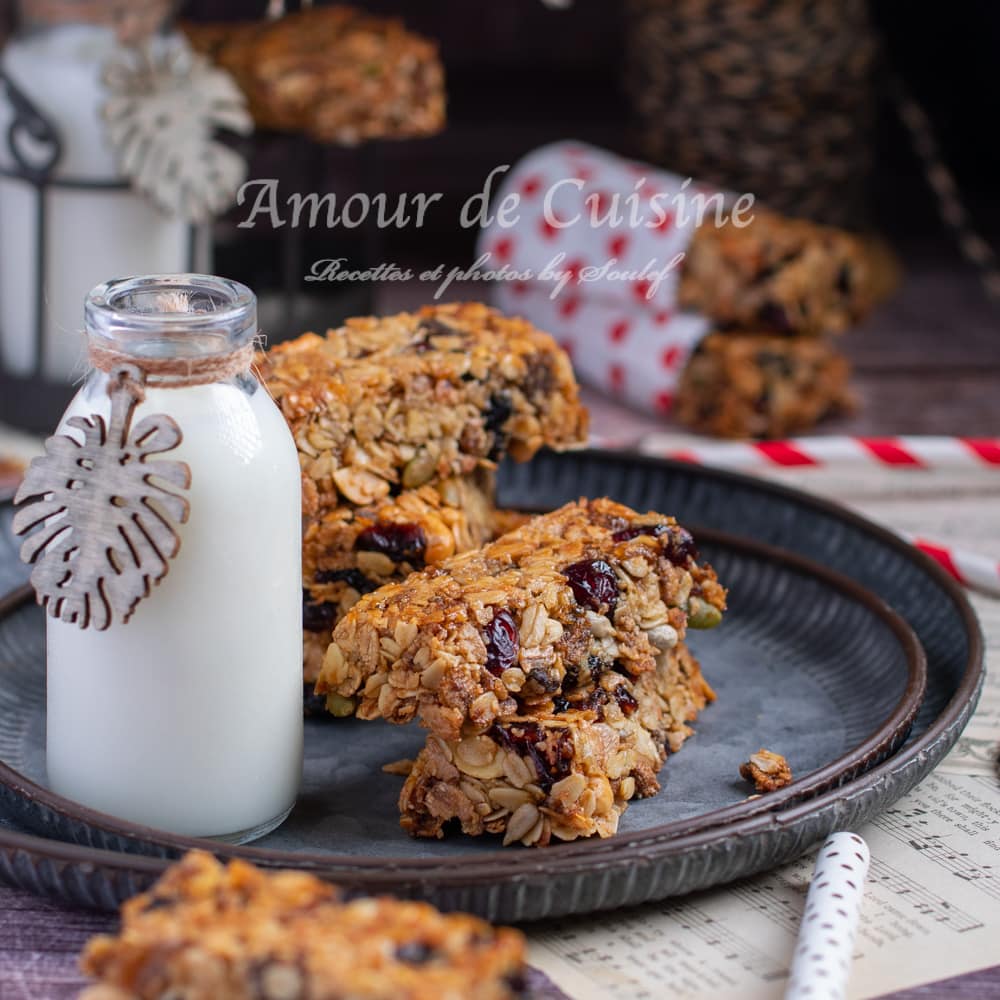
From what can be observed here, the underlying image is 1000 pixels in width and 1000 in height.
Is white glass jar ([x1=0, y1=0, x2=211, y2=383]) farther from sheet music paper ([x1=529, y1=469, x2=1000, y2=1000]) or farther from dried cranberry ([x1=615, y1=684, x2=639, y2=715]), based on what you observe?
sheet music paper ([x1=529, y1=469, x2=1000, y2=1000])

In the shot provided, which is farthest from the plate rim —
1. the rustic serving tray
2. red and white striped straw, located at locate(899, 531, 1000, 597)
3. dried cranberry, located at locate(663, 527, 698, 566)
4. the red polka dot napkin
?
the red polka dot napkin

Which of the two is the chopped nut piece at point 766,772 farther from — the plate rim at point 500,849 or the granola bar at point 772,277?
the granola bar at point 772,277

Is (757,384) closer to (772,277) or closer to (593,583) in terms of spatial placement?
(772,277)

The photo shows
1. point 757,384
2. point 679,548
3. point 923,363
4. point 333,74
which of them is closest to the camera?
point 679,548

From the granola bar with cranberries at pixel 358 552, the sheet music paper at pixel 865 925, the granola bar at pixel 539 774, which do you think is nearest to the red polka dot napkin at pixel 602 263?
the granola bar with cranberries at pixel 358 552

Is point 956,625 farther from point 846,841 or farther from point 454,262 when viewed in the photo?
point 454,262

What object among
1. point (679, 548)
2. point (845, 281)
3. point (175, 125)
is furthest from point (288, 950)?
point (845, 281)

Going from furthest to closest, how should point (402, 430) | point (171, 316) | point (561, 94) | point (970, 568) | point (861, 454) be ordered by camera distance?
point (561, 94), point (861, 454), point (970, 568), point (402, 430), point (171, 316)
